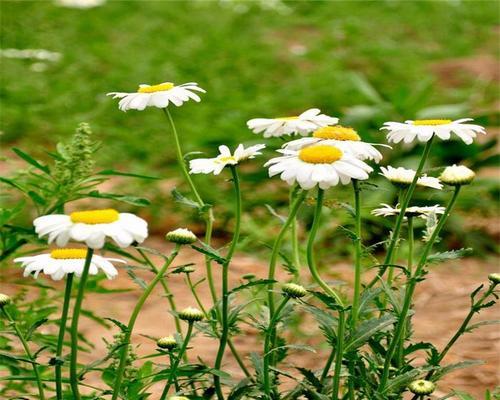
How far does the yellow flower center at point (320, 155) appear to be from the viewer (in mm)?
1578

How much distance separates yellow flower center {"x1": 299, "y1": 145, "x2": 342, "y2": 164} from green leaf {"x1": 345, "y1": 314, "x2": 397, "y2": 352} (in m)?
0.33

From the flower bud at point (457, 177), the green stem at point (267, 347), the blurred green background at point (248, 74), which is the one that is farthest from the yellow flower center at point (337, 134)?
the blurred green background at point (248, 74)

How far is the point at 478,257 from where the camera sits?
4125 millimetres

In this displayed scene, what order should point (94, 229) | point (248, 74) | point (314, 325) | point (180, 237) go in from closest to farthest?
point (94, 229), point (180, 237), point (314, 325), point (248, 74)

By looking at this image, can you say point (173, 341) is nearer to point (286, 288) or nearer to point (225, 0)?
point (286, 288)

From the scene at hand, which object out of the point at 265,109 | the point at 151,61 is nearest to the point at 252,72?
the point at 151,61

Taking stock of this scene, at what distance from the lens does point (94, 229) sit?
139cm

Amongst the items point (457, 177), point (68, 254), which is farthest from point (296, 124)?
point (68, 254)

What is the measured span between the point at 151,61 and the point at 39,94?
1.39 metres

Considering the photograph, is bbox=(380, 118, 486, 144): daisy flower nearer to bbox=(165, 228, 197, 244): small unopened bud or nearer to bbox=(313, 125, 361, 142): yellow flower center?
bbox=(313, 125, 361, 142): yellow flower center

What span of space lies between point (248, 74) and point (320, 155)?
5.56 meters

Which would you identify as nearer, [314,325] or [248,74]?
[314,325]

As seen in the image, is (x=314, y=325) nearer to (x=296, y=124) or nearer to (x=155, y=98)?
(x=296, y=124)

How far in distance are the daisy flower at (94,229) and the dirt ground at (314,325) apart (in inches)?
37.6
